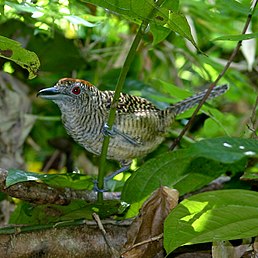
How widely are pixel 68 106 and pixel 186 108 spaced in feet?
1.58

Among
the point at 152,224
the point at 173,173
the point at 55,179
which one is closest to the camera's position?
the point at 152,224

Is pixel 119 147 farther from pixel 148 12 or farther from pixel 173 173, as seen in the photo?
pixel 148 12

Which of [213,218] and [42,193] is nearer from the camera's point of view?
[213,218]

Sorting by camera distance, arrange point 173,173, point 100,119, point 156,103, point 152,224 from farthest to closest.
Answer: point 156,103 → point 100,119 → point 173,173 → point 152,224

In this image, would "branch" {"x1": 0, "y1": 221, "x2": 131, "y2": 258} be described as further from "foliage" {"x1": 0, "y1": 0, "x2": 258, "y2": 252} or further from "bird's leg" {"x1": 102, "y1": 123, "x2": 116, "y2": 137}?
"bird's leg" {"x1": 102, "y1": 123, "x2": 116, "y2": 137}

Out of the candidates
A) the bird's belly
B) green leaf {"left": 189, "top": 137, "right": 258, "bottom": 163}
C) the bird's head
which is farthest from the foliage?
the bird's head

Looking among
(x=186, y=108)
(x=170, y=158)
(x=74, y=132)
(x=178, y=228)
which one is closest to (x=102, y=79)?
(x=186, y=108)

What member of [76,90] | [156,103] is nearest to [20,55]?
[76,90]

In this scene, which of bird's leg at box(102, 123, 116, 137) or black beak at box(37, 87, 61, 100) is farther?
black beak at box(37, 87, 61, 100)

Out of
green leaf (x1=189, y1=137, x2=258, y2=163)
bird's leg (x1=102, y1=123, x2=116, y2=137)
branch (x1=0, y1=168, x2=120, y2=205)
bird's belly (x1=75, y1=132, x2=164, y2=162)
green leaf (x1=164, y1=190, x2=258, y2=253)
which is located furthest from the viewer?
bird's belly (x1=75, y1=132, x2=164, y2=162)

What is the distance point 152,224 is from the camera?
1722 mm

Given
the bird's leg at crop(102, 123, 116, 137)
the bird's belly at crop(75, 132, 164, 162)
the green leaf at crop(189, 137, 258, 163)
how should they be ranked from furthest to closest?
the bird's belly at crop(75, 132, 164, 162) → the bird's leg at crop(102, 123, 116, 137) → the green leaf at crop(189, 137, 258, 163)

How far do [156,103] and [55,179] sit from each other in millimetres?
774

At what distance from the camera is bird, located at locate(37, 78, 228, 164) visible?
213 cm
